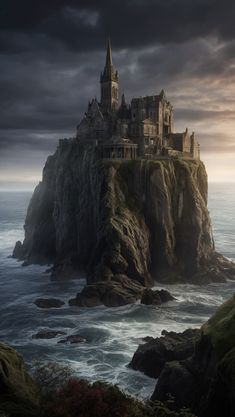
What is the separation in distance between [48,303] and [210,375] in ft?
186

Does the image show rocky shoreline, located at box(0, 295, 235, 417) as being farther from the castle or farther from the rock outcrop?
the castle

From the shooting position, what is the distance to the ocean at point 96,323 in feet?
216

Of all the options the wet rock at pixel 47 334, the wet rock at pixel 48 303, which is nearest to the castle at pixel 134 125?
the wet rock at pixel 48 303

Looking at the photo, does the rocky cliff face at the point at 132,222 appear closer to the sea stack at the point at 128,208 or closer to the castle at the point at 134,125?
the sea stack at the point at 128,208

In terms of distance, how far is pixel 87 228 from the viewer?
420ft

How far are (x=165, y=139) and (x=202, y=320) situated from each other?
3186 inches

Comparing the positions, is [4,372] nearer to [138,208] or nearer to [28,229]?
[138,208]

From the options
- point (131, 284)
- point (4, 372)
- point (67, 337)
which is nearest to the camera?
point (4, 372)

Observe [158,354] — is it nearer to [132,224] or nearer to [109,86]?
[132,224]

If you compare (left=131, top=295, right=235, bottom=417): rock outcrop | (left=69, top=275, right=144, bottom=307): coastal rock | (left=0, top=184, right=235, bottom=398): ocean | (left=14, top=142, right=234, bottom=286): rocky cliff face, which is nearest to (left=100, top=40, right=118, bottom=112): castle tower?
(left=14, top=142, right=234, bottom=286): rocky cliff face

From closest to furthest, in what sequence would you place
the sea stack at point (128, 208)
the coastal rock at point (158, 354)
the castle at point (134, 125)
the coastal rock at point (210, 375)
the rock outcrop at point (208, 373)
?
the coastal rock at point (210, 375), the rock outcrop at point (208, 373), the coastal rock at point (158, 354), the sea stack at point (128, 208), the castle at point (134, 125)

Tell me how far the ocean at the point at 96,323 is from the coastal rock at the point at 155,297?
1755 millimetres

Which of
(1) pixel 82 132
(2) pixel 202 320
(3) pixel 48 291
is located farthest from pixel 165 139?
(2) pixel 202 320

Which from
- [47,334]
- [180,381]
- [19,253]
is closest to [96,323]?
[47,334]
